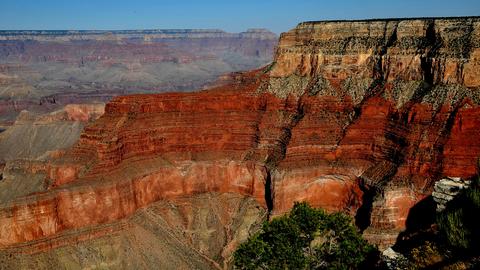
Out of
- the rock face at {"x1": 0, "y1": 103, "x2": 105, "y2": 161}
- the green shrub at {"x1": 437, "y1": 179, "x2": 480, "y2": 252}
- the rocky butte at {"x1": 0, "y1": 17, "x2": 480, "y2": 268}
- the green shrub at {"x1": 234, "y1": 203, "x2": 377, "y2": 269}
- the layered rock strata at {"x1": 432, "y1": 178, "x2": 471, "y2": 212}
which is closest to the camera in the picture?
the green shrub at {"x1": 437, "y1": 179, "x2": 480, "y2": 252}

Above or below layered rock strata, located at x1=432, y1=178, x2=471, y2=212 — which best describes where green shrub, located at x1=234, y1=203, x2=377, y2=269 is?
below

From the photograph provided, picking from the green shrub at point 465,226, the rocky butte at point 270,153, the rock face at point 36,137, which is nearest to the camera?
the green shrub at point 465,226

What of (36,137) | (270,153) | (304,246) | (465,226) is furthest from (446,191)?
(36,137)

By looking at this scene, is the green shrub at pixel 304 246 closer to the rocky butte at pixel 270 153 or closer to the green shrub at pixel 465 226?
the green shrub at pixel 465 226

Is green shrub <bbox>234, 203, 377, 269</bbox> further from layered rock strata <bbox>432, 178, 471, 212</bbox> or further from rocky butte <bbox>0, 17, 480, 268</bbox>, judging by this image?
rocky butte <bbox>0, 17, 480, 268</bbox>

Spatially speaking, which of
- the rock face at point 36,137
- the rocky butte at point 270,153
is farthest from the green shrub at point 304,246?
the rock face at point 36,137

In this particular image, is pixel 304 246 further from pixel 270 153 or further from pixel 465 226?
pixel 270 153

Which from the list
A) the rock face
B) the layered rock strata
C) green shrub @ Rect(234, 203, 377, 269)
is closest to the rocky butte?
the layered rock strata

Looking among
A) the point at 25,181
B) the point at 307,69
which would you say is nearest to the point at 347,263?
the point at 307,69
